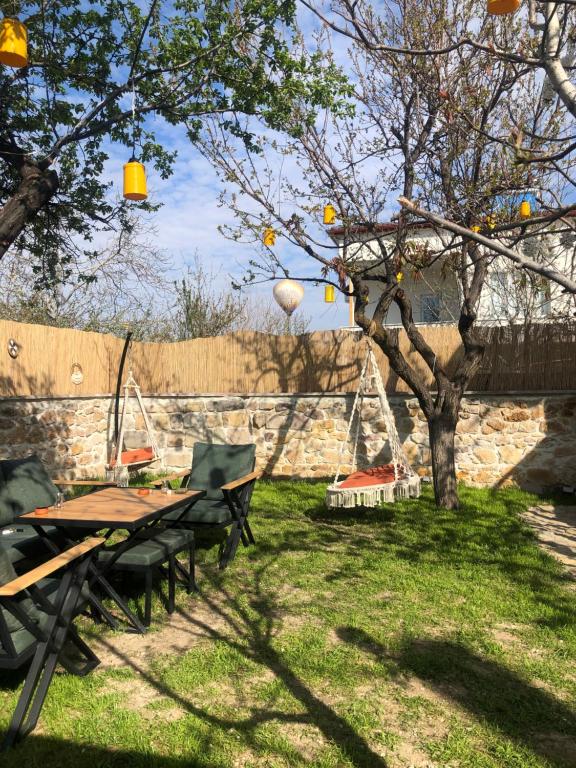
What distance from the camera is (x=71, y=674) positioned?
278 centimetres

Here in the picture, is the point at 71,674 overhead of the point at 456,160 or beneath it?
beneath

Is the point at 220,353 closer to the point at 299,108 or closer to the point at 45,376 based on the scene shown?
the point at 45,376

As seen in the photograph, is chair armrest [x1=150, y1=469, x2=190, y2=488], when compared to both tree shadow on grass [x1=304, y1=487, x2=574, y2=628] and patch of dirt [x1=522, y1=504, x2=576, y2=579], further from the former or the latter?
patch of dirt [x1=522, y1=504, x2=576, y2=579]

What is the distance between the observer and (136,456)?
7.79 meters

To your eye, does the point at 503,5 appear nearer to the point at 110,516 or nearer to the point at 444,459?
the point at 110,516

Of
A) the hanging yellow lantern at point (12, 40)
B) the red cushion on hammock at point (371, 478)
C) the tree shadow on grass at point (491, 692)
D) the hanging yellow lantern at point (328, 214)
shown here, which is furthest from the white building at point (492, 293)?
the tree shadow on grass at point (491, 692)

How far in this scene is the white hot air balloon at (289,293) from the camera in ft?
24.2

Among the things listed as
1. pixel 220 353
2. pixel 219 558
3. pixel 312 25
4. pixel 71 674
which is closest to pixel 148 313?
pixel 220 353

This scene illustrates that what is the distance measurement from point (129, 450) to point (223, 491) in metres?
4.21

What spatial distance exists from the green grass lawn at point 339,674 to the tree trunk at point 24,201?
2879 millimetres

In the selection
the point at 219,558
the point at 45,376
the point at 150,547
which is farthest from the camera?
the point at 45,376

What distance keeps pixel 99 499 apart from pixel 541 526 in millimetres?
4159

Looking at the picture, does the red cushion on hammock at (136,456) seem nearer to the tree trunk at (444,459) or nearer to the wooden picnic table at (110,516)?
the wooden picnic table at (110,516)

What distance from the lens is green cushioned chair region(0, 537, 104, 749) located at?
90.4 inches
